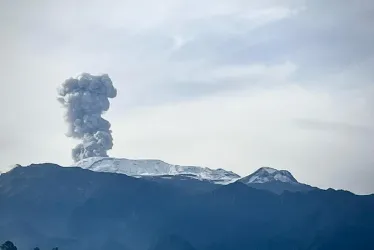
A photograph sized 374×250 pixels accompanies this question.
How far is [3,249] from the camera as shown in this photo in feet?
600
